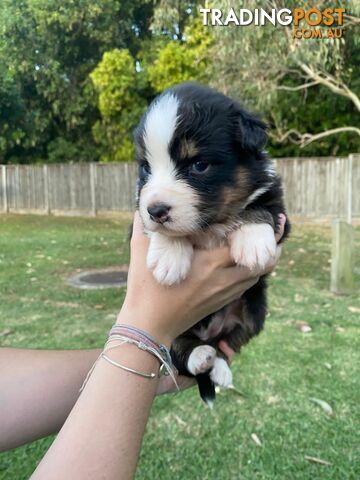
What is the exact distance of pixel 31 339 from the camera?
5137 millimetres

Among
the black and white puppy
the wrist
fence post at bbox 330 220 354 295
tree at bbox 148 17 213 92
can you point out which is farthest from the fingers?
tree at bbox 148 17 213 92

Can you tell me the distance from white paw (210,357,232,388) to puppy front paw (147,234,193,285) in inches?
31.4

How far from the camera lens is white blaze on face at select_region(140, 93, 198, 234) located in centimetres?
193

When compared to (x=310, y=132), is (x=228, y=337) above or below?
below

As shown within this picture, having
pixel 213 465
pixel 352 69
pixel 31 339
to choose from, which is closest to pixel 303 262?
pixel 31 339

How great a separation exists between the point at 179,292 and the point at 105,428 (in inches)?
25.9

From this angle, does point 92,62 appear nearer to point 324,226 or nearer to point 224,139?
point 324,226

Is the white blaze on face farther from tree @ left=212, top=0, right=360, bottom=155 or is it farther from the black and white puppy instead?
tree @ left=212, top=0, right=360, bottom=155

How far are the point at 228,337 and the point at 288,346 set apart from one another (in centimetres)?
242

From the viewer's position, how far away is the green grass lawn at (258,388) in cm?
318

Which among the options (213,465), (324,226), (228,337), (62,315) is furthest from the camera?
(324,226)

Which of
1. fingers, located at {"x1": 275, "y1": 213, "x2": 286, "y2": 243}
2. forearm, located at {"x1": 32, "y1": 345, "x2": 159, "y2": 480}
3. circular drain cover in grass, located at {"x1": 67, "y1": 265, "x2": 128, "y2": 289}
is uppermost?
fingers, located at {"x1": 275, "y1": 213, "x2": 286, "y2": 243}

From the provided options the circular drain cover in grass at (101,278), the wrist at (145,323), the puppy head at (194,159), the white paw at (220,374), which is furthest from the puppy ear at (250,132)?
the circular drain cover in grass at (101,278)

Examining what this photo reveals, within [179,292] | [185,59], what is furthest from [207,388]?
[185,59]
